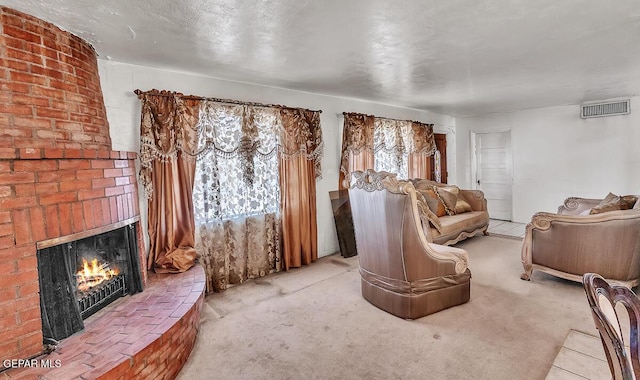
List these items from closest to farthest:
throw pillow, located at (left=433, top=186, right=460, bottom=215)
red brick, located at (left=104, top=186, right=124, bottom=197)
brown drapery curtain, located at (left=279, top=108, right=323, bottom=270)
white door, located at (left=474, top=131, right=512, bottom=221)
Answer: red brick, located at (left=104, top=186, right=124, bottom=197)
brown drapery curtain, located at (left=279, top=108, right=323, bottom=270)
throw pillow, located at (left=433, top=186, right=460, bottom=215)
white door, located at (left=474, top=131, right=512, bottom=221)

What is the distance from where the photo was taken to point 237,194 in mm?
3547

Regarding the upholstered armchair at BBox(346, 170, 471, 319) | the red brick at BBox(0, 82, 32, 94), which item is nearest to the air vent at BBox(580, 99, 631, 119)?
the upholstered armchair at BBox(346, 170, 471, 319)

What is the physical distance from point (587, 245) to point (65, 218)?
4263mm

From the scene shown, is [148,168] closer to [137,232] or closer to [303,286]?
[137,232]

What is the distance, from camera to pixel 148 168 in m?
2.91

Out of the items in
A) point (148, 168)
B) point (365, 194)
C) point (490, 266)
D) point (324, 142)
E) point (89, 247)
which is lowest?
point (490, 266)

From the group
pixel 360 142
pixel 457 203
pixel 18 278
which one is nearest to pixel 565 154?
pixel 457 203

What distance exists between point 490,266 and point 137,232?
3878 millimetres

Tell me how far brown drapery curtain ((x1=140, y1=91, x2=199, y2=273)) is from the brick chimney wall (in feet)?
2.33

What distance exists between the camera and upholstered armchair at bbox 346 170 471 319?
2613mm

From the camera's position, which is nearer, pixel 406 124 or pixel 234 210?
pixel 234 210

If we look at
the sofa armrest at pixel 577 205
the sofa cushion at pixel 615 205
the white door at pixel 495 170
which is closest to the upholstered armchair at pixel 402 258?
the sofa cushion at pixel 615 205

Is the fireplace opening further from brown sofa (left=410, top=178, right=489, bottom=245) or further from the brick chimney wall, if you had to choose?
brown sofa (left=410, top=178, right=489, bottom=245)

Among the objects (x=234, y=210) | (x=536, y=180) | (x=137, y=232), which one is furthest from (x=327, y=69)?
(x=536, y=180)
